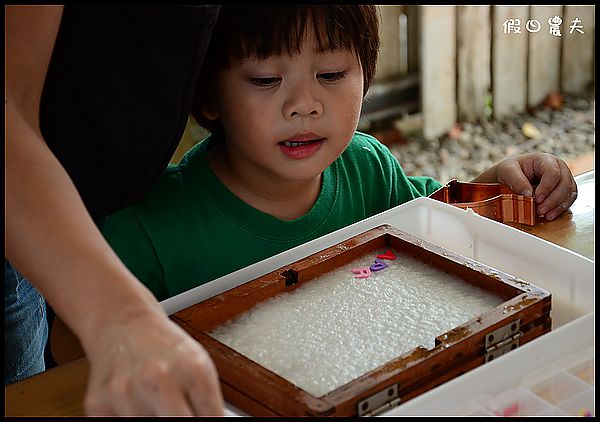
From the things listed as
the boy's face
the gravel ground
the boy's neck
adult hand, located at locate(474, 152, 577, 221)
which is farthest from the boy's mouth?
the gravel ground

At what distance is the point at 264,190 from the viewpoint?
1.48 metres

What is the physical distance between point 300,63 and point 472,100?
105 inches

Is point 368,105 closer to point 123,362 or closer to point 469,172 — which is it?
point 469,172

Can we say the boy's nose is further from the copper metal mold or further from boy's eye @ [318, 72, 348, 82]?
the copper metal mold

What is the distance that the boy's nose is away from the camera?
1.30m

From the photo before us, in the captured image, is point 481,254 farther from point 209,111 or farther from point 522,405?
point 209,111

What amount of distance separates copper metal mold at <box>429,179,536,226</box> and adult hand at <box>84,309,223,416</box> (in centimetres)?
73

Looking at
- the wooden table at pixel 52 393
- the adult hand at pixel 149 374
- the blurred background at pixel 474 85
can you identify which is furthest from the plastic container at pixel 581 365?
the blurred background at pixel 474 85

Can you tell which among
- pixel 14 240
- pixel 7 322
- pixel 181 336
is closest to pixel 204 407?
pixel 181 336

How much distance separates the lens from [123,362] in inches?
28.9

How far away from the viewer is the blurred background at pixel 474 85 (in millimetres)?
3695

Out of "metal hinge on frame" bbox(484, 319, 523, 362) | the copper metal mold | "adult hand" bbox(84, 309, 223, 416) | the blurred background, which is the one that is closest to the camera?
"adult hand" bbox(84, 309, 223, 416)

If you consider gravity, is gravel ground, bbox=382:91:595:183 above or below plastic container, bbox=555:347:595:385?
below

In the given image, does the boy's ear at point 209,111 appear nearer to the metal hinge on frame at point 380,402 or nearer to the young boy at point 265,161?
the young boy at point 265,161
